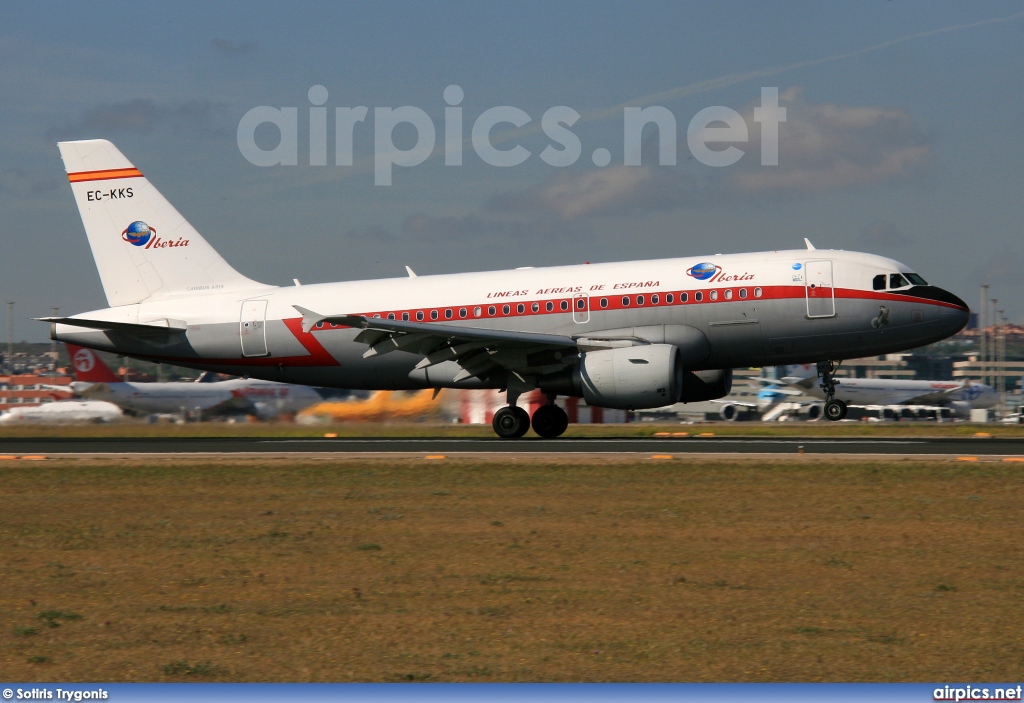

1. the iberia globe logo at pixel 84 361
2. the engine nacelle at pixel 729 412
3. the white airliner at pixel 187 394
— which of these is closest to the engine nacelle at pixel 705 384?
the white airliner at pixel 187 394

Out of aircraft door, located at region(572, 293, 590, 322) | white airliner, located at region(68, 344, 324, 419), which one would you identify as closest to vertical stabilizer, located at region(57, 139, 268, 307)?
white airliner, located at region(68, 344, 324, 419)

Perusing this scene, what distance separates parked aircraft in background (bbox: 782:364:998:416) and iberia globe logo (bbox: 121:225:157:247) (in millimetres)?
51948

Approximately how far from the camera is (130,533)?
13641mm

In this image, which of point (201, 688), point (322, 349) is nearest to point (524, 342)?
point (322, 349)

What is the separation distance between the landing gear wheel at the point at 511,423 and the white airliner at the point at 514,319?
3 cm

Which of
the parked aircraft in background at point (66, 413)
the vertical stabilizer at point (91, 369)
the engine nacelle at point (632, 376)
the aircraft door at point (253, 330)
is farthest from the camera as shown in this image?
the vertical stabilizer at point (91, 369)

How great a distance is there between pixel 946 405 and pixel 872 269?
209 ft

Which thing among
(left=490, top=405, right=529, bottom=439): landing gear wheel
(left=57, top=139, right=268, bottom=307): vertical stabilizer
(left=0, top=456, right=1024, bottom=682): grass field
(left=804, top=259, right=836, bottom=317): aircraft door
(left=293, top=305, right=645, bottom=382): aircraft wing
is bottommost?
(left=0, top=456, right=1024, bottom=682): grass field

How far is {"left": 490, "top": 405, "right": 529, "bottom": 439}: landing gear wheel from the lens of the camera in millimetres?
28531

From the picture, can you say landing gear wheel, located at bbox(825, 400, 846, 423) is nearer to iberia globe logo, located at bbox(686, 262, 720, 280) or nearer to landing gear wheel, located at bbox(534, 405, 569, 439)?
iberia globe logo, located at bbox(686, 262, 720, 280)

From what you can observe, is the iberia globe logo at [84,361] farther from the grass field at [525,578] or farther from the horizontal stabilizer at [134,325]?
the grass field at [525,578]

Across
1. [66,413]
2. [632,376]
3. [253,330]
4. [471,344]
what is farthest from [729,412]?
[632,376]

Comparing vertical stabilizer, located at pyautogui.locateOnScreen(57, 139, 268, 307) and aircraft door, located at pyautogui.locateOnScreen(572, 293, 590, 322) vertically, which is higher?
vertical stabilizer, located at pyautogui.locateOnScreen(57, 139, 268, 307)

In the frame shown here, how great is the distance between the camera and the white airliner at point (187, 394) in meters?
40.0
